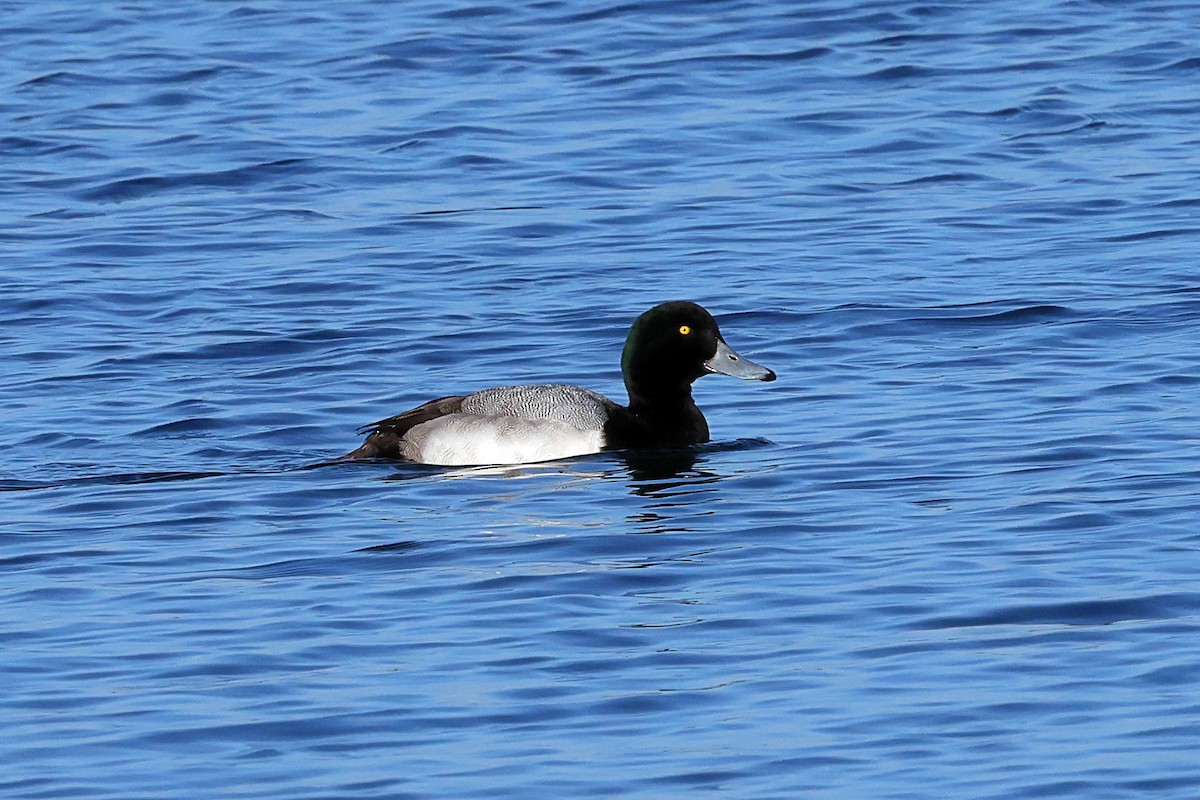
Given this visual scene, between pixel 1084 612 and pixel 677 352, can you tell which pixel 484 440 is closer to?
pixel 677 352

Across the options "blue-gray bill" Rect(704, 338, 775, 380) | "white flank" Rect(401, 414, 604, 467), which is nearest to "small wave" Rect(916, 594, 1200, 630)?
"white flank" Rect(401, 414, 604, 467)

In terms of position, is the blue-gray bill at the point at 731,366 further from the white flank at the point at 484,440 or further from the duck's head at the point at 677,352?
the white flank at the point at 484,440

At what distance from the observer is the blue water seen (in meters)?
7.63

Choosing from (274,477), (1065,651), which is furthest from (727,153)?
(1065,651)

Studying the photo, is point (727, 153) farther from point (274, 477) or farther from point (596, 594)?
point (596, 594)

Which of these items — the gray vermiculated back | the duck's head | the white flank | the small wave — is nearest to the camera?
the small wave

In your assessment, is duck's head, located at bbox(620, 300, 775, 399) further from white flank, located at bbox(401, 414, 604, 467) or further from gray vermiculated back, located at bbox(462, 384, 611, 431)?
white flank, located at bbox(401, 414, 604, 467)

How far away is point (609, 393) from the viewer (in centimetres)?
1369

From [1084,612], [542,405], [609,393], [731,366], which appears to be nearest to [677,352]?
[731,366]

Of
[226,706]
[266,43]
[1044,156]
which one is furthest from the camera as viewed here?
[266,43]

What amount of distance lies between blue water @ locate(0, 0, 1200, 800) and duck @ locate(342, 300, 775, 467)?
0.16 metres

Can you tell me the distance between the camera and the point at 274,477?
11633 millimetres

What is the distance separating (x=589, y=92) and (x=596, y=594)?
13969mm

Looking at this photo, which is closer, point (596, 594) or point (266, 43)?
point (596, 594)
